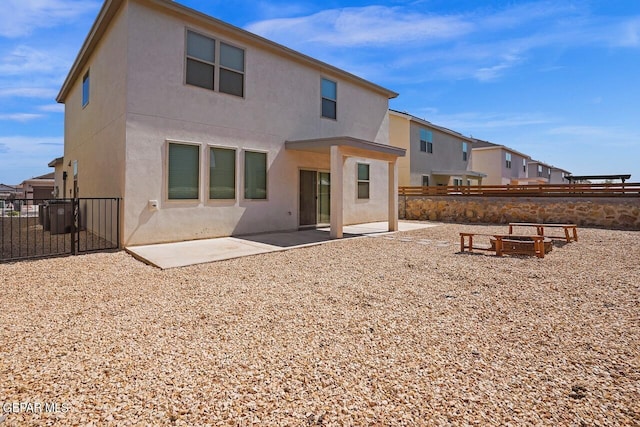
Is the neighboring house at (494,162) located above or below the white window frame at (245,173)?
above

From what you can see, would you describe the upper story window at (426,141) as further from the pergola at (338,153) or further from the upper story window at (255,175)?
the upper story window at (255,175)

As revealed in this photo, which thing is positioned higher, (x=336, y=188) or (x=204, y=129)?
(x=204, y=129)

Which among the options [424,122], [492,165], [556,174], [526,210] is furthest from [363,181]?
[556,174]

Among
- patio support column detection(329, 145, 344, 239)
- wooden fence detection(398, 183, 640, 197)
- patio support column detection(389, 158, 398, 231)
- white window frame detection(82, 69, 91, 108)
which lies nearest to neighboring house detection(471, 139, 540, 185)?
wooden fence detection(398, 183, 640, 197)

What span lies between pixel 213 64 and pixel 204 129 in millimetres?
1940

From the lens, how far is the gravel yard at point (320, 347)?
2123 mm

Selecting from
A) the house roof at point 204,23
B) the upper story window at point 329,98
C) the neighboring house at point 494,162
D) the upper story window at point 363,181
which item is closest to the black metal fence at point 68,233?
the house roof at point 204,23

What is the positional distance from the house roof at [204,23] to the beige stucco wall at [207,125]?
7.3 inches

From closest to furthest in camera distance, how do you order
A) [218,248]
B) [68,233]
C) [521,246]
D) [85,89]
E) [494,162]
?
1. [521,246]
2. [218,248]
3. [68,233]
4. [85,89]
5. [494,162]

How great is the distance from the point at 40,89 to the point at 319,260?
2095 cm

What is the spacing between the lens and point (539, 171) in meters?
42.0

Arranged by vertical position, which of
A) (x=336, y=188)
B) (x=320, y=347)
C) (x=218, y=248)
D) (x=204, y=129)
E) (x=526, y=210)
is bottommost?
(x=320, y=347)

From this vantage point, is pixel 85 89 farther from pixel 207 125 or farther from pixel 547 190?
pixel 547 190

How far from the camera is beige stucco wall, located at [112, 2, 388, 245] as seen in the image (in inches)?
309
